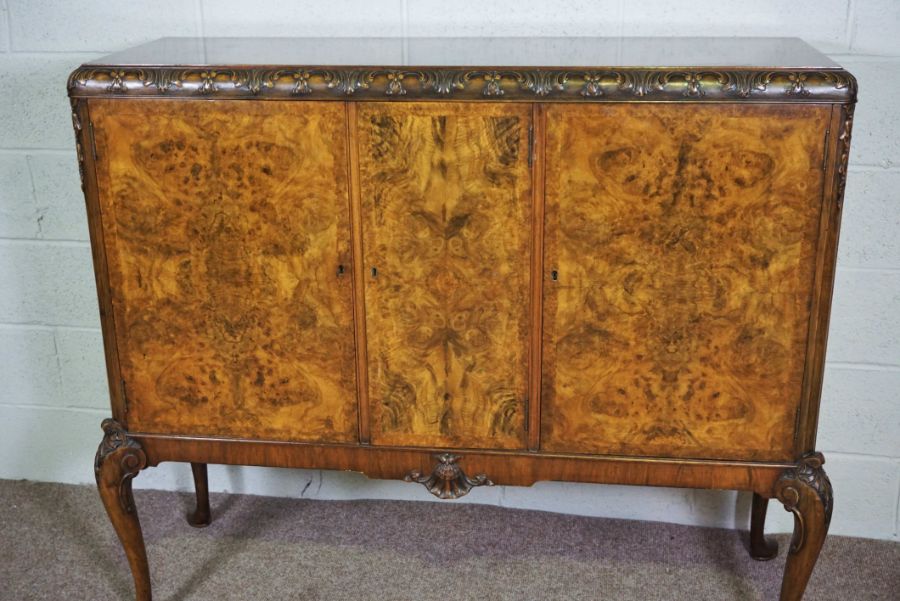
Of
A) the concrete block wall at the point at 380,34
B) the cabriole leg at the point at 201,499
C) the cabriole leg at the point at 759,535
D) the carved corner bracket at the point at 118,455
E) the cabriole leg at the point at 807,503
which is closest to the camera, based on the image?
the cabriole leg at the point at 807,503

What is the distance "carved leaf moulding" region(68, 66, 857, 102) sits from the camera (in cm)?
175

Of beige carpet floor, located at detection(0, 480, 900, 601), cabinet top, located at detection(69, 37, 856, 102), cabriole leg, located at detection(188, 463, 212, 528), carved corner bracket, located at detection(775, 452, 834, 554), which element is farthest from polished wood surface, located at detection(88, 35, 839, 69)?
beige carpet floor, located at detection(0, 480, 900, 601)

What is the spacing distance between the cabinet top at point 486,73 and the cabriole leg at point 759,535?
108 centimetres

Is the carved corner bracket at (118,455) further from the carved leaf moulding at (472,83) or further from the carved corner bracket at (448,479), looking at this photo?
the carved leaf moulding at (472,83)

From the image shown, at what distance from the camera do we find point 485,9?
7.70 feet

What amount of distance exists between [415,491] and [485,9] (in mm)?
1255

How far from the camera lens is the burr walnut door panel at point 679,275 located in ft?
5.88

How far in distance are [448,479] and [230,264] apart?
1.96 ft

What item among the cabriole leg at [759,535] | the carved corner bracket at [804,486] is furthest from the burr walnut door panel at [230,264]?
the cabriole leg at [759,535]

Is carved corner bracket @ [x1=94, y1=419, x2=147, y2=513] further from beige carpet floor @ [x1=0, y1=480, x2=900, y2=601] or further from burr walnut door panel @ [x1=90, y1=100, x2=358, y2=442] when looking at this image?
beige carpet floor @ [x1=0, y1=480, x2=900, y2=601]

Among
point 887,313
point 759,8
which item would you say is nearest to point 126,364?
point 759,8

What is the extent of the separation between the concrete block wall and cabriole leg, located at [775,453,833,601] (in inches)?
24.4

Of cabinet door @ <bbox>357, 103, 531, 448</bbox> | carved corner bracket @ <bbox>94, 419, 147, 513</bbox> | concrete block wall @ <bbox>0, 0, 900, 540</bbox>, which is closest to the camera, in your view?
cabinet door @ <bbox>357, 103, 531, 448</bbox>

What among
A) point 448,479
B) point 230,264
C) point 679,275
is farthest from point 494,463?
point 230,264
